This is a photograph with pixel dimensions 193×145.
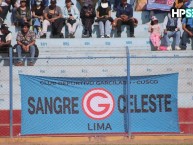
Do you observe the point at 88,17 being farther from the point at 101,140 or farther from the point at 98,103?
the point at 101,140

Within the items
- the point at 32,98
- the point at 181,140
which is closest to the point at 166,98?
the point at 181,140

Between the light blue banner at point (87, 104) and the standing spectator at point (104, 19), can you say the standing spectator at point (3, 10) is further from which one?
the light blue banner at point (87, 104)

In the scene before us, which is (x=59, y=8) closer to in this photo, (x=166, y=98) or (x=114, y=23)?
(x=114, y=23)

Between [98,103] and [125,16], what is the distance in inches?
172

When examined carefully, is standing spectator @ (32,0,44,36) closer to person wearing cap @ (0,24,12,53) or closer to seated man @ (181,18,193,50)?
person wearing cap @ (0,24,12,53)

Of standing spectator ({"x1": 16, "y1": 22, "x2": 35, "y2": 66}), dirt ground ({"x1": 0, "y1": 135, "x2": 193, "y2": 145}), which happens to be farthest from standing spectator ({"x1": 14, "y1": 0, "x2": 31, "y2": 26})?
dirt ground ({"x1": 0, "y1": 135, "x2": 193, "y2": 145})

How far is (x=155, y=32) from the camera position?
2086cm

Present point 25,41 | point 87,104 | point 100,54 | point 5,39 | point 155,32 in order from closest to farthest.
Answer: point 87,104 → point 25,41 → point 5,39 → point 100,54 → point 155,32

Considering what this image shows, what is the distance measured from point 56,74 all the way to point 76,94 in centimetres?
96

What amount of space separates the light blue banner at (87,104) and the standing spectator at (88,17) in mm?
3750

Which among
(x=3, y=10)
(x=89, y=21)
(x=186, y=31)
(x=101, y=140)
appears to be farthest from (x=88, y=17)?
(x=101, y=140)

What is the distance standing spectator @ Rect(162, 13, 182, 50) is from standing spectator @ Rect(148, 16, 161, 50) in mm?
248

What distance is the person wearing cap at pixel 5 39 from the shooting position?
771 inches

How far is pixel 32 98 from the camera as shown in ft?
57.4
